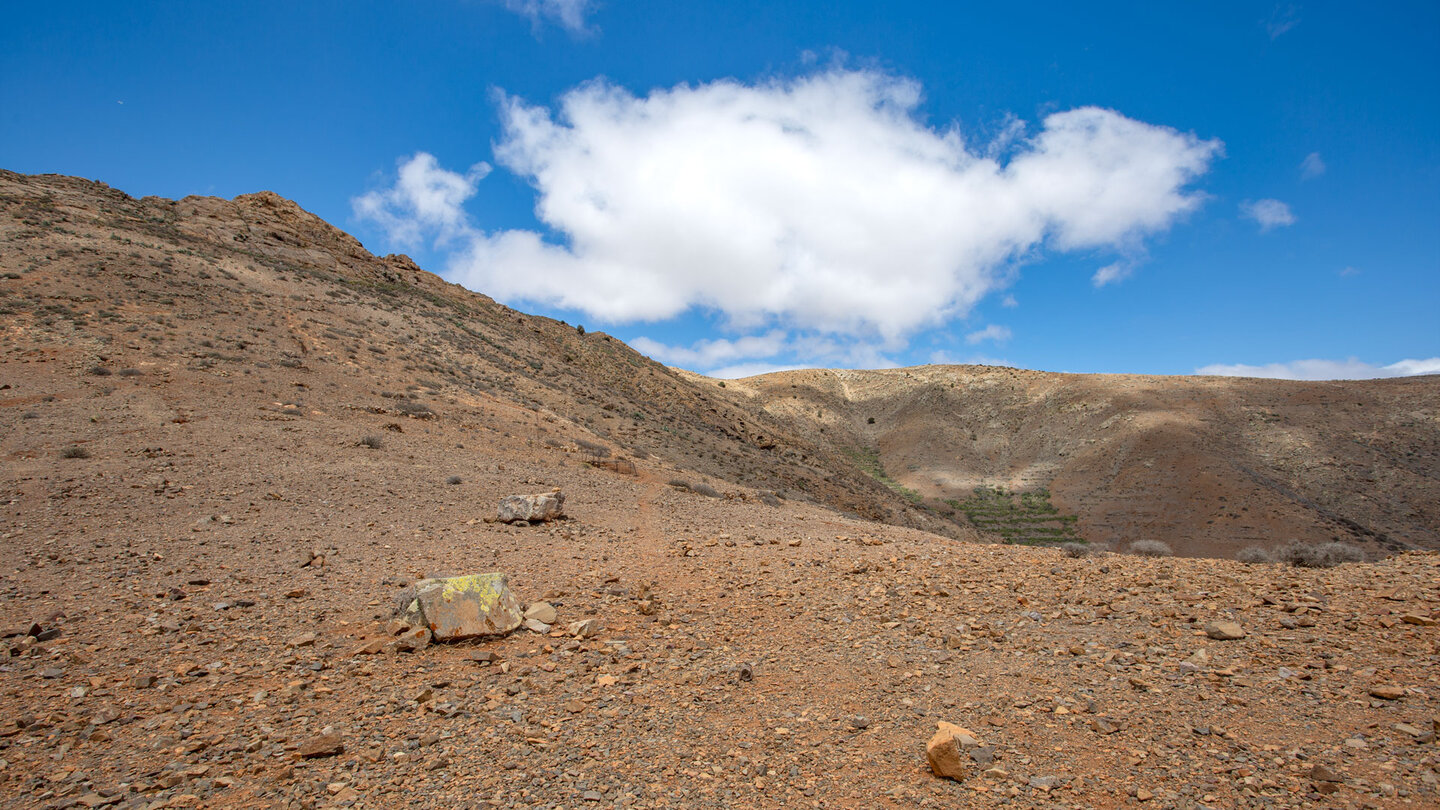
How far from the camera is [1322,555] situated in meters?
7.98

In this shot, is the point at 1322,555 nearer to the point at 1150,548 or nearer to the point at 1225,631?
the point at 1150,548

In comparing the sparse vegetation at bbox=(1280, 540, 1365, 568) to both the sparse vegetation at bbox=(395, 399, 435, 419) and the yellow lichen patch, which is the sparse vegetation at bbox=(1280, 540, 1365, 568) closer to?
the yellow lichen patch

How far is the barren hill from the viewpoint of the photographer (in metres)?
4.22

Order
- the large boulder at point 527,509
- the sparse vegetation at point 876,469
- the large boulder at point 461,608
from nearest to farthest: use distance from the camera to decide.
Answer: the large boulder at point 461,608 < the large boulder at point 527,509 < the sparse vegetation at point 876,469

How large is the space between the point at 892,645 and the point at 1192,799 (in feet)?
9.02

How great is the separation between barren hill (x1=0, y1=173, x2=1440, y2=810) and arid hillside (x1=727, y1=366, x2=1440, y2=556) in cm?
3573

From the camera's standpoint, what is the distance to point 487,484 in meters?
14.2

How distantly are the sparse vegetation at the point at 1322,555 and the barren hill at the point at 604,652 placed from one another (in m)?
0.86

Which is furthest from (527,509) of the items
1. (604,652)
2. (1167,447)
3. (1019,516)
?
(1167,447)

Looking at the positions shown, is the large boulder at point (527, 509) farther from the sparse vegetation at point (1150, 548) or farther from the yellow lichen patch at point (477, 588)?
the sparse vegetation at point (1150, 548)

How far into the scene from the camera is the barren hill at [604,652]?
422 centimetres

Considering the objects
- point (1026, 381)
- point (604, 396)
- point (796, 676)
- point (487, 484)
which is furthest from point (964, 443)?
point (796, 676)

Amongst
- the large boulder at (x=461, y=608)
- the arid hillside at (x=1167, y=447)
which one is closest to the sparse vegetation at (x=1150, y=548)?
the large boulder at (x=461, y=608)

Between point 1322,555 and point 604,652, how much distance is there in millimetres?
9368
